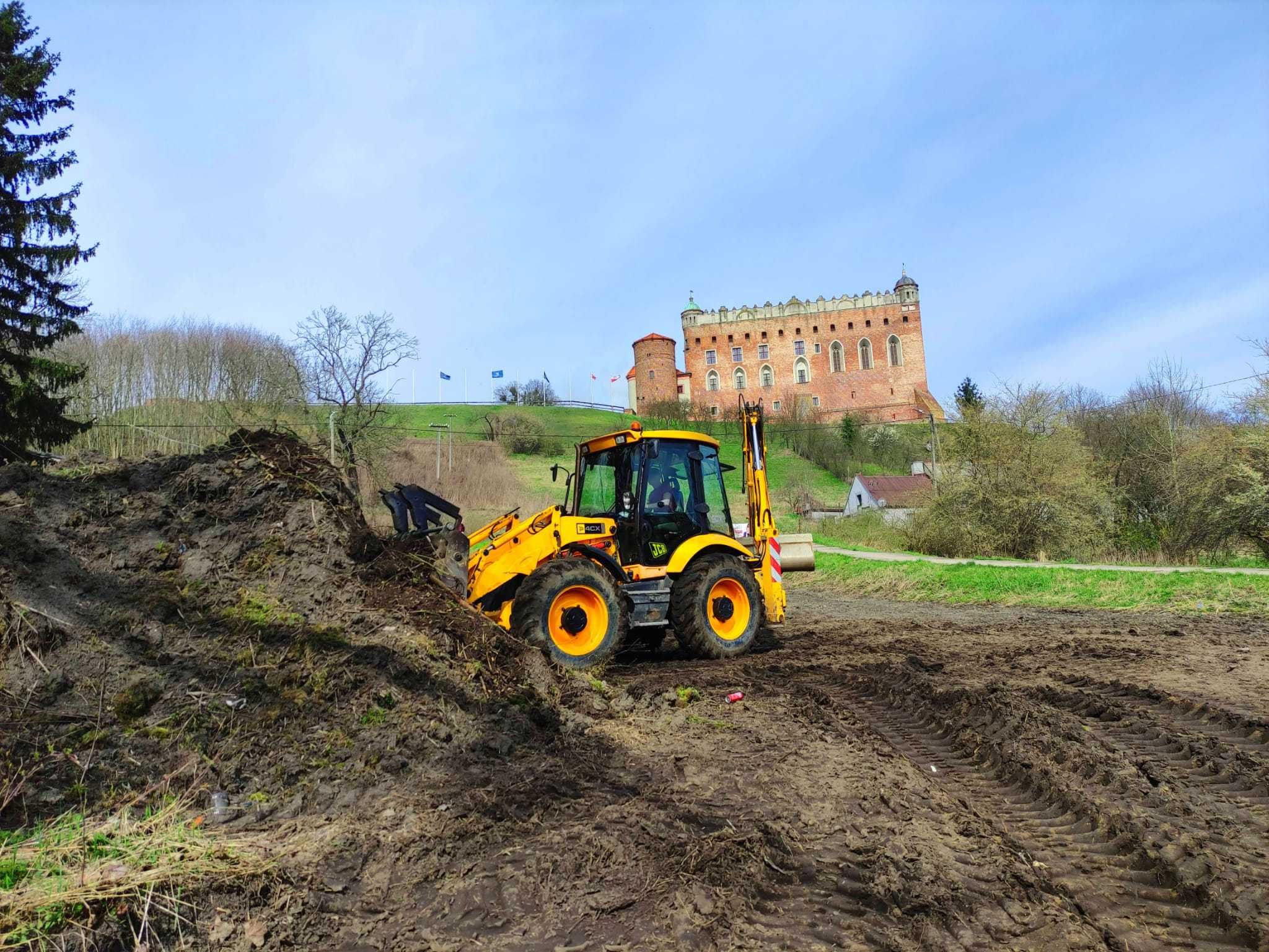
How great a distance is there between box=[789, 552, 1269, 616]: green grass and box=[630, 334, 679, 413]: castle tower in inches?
2293

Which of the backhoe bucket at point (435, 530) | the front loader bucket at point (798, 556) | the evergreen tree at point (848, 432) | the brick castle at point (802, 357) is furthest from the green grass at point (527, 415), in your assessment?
the backhoe bucket at point (435, 530)

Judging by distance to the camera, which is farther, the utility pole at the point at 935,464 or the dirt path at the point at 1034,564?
the utility pole at the point at 935,464

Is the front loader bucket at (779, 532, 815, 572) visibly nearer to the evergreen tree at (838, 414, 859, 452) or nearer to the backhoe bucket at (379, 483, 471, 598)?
the backhoe bucket at (379, 483, 471, 598)

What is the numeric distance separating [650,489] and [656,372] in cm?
6998

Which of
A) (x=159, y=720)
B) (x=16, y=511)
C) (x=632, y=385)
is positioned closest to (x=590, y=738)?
(x=159, y=720)

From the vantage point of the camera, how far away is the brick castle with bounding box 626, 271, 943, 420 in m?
75.9

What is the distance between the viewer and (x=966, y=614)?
13.3 m

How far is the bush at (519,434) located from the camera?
55.5 metres

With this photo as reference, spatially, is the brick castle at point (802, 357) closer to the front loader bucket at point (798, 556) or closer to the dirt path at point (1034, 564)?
the dirt path at point (1034, 564)

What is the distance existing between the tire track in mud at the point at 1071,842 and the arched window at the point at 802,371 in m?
75.0

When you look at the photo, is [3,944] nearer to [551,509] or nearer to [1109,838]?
[1109,838]

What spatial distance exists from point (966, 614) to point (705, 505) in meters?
6.76

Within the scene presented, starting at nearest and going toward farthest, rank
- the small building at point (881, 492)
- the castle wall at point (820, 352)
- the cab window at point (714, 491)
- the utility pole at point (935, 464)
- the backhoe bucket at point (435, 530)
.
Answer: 1. the backhoe bucket at point (435, 530)
2. the cab window at point (714, 491)
3. the utility pole at point (935, 464)
4. the small building at point (881, 492)
5. the castle wall at point (820, 352)

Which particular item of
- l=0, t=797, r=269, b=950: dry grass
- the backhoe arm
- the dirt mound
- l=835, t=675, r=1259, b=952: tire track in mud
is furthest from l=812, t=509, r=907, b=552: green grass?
l=0, t=797, r=269, b=950: dry grass
